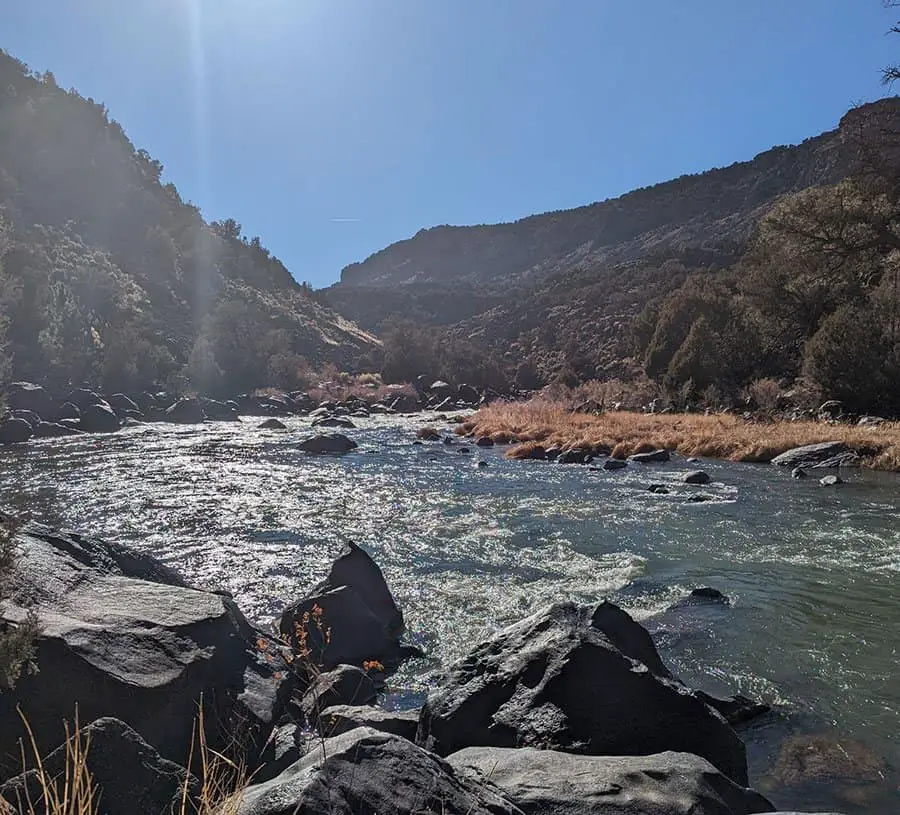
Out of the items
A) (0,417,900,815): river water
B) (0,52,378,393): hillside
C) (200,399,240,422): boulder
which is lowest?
(0,417,900,815): river water

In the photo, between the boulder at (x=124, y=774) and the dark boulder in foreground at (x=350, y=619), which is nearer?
the boulder at (x=124, y=774)

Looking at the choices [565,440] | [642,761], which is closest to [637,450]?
[565,440]

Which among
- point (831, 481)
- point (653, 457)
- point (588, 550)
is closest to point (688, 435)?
point (653, 457)

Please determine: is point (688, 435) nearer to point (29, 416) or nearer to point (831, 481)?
point (831, 481)

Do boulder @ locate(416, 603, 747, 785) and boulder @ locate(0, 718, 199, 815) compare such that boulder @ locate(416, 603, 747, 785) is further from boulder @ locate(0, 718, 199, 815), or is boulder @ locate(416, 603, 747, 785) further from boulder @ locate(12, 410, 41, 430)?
boulder @ locate(12, 410, 41, 430)

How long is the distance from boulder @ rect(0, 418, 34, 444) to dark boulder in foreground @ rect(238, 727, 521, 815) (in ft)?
72.1

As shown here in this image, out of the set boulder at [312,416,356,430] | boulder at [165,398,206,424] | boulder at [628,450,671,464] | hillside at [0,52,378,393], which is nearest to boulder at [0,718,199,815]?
boulder at [628,450,671,464]

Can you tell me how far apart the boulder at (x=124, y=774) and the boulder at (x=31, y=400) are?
25.8 metres

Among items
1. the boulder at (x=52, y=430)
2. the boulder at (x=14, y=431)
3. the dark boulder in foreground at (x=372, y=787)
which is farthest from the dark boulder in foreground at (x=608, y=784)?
the boulder at (x=52, y=430)

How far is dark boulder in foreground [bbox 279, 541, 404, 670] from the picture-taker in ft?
18.1

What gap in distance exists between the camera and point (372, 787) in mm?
2295

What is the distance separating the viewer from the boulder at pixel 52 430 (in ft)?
73.4

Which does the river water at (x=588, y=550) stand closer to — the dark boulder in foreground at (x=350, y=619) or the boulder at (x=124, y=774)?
the dark boulder in foreground at (x=350, y=619)

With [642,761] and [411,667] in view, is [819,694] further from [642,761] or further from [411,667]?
[411,667]
